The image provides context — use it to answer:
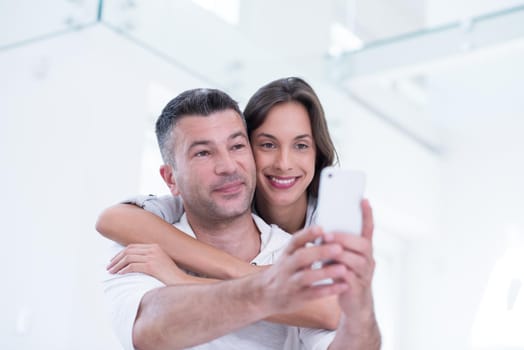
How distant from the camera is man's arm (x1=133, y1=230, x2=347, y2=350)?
3.76 ft

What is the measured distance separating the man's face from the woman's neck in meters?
0.39

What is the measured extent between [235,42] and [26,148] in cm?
126

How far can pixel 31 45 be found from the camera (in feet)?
11.9

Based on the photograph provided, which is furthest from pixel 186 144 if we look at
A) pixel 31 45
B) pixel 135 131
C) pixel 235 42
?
pixel 235 42

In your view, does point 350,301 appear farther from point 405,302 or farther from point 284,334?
point 405,302

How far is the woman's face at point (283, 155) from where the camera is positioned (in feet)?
6.88

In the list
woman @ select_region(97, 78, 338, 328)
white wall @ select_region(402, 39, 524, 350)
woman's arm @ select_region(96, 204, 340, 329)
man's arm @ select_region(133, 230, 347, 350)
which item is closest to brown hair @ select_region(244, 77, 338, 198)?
woman @ select_region(97, 78, 338, 328)

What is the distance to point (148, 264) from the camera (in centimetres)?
161

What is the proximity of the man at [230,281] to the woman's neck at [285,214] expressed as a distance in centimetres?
25

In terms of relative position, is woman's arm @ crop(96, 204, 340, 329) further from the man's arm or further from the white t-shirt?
the man's arm

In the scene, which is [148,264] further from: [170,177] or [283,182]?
[283,182]

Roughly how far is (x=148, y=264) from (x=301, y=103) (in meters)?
0.77

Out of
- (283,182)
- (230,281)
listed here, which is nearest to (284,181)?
(283,182)

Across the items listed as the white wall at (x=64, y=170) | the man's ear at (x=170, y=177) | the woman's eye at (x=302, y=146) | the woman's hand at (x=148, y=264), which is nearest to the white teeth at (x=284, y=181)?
the woman's eye at (x=302, y=146)
